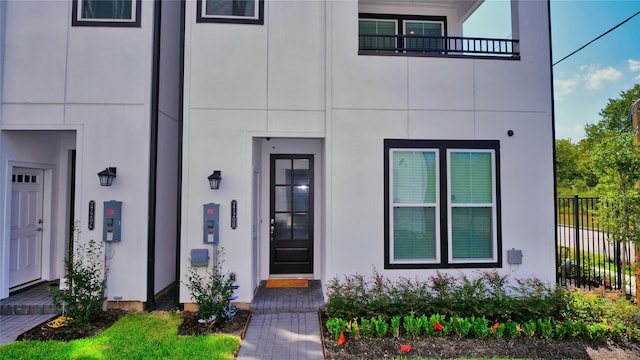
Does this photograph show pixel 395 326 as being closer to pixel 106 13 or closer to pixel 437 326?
pixel 437 326

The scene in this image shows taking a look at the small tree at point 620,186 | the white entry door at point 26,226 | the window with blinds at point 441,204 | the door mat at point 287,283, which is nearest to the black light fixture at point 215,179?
the door mat at point 287,283

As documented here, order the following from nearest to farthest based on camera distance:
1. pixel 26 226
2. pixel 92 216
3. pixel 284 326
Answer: pixel 284 326 < pixel 92 216 < pixel 26 226

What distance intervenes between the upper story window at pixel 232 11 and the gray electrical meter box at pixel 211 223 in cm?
290

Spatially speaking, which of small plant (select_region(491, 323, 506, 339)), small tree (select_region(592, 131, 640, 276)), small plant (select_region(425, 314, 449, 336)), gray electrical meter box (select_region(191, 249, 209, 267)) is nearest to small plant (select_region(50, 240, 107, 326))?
gray electrical meter box (select_region(191, 249, 209, 267))

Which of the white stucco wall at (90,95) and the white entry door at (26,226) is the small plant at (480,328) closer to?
the white stucco wall at (90,95)

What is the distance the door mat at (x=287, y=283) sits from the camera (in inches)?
236

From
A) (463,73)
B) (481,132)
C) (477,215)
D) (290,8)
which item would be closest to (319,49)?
(290,8)

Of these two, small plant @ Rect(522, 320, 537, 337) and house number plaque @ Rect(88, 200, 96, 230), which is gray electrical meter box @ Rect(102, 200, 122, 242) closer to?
house number plaque @ Rect(88, 200, 96, 230)

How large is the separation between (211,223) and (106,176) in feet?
5.44

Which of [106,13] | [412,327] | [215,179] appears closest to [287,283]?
[215,179]

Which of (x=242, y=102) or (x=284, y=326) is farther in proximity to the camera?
(x=242, y=102)

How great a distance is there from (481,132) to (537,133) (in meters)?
0.90

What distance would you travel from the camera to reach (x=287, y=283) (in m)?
6.15

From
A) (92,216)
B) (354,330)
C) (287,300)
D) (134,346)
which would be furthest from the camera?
(287,300)
